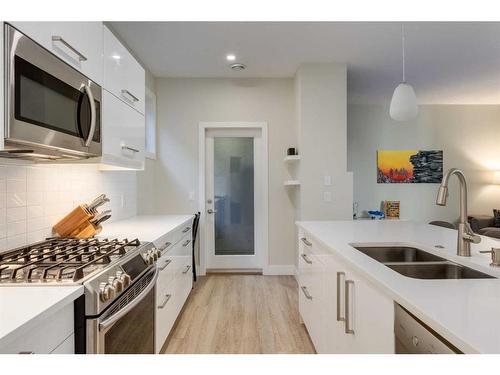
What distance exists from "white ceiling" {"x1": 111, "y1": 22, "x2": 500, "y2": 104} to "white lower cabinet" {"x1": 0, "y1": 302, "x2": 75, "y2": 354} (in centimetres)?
260

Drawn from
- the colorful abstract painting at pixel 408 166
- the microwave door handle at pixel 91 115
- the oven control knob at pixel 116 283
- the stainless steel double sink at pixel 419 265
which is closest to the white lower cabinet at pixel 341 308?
the stainless steel double sink at pixel 419 265

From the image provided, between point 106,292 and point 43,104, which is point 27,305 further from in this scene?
point 43,104

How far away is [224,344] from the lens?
2.45 meters

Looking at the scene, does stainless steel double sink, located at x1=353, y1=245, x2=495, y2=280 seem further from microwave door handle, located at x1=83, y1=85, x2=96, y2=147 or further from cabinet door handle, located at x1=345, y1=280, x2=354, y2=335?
microwave door handle, located at x1=83, y1=85, x2=96, y2=147

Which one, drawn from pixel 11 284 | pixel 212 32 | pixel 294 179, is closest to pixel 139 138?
pixel 212 32

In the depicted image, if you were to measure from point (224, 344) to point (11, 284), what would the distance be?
1.75m

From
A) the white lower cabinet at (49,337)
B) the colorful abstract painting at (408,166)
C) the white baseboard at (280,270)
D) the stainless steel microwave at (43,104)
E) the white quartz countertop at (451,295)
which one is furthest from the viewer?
the colorful abstract painting at (408,166)

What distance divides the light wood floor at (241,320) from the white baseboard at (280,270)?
9.0 inches

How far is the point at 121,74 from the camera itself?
213cm

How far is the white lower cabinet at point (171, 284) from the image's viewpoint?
206cm

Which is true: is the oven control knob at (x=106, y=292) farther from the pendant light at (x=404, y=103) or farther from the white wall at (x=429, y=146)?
the white wall at (x=429, y=146)

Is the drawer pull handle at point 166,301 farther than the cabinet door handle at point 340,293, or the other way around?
the drawer pull handle at point 166,301

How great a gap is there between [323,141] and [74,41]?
2951 millimetres

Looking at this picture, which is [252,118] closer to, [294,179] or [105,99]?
[294,179]
